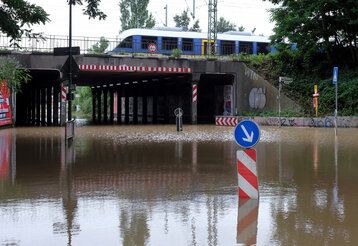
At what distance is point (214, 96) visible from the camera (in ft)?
149

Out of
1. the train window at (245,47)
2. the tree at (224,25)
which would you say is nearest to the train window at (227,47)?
the train window at (245,47)

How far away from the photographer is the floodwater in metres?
5.84

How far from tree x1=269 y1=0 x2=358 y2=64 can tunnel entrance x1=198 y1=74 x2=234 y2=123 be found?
17.4ft

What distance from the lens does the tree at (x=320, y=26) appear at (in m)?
35.7

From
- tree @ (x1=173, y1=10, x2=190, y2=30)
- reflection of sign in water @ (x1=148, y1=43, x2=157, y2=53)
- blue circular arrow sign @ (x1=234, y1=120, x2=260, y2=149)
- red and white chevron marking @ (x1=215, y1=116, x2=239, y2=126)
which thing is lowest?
A: red and white chevron marking @ (x1=215, y1=116, x2=239, y2=126)

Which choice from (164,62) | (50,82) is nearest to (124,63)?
(164,62)

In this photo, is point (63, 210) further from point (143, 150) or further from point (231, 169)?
point (143, 150)

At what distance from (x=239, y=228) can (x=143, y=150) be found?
1035 centimetres

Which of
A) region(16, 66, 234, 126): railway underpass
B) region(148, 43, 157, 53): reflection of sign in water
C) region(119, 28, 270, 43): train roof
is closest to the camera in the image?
region(148, 43, 157, 53): reflection of sign in water

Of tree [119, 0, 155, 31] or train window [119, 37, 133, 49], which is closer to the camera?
train window [119, 37, 133, 49]

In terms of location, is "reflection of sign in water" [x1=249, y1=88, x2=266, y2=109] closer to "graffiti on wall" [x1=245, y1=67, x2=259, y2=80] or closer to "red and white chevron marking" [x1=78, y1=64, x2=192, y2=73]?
"graffiti on wall" [x1=245, y1=67, x2=259, y2=80]

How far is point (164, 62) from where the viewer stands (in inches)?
1473

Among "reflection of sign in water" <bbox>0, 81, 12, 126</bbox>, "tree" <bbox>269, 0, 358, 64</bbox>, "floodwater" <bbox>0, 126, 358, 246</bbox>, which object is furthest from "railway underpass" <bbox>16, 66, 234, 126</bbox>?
"floodwater" <bbox>0, 126, 358, 246</bbox>

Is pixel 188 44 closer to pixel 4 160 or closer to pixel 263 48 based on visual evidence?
pixel 263 48
